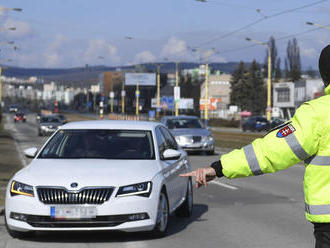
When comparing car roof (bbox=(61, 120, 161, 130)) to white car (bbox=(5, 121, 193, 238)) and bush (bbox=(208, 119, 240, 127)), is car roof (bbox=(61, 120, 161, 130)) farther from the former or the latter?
bush (bbox=(208, 119, 240, 127))

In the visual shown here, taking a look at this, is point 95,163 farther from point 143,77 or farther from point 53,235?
point 143,77

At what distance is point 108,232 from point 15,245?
4.18ft

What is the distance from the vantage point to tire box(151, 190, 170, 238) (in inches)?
353

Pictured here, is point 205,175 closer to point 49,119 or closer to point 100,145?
point 100,145

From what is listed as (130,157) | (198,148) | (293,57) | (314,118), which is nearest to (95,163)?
(130,157)

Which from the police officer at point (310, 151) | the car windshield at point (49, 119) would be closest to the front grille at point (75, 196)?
the police officer at point (310, 151)

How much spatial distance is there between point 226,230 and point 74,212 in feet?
7.03

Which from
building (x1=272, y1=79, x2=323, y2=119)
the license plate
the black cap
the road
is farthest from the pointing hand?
building (x1=272, y1=79, x2=323, y2=119)

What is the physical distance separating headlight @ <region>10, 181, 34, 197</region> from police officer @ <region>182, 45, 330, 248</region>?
518 centimetres

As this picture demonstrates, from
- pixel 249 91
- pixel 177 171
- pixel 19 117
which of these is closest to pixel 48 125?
pixel 177 171

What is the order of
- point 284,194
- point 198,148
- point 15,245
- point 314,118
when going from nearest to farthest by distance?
point 314,118
point 15,245
point 284,194
point 198,148

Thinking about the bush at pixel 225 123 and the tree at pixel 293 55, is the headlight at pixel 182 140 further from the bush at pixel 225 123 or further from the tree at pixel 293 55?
the tree at pixel 293 55

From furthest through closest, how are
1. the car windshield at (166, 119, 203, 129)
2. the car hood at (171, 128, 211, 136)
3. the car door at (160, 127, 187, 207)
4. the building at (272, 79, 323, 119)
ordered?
1. the building at (272, 79, 323, 119)
2. the car windshield at (166, 119, 203, 129)
3. the car hood at (171, 128, 211, 136)
4. the car door at (160, 127, 187, 207)

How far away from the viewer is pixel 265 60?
638ft
